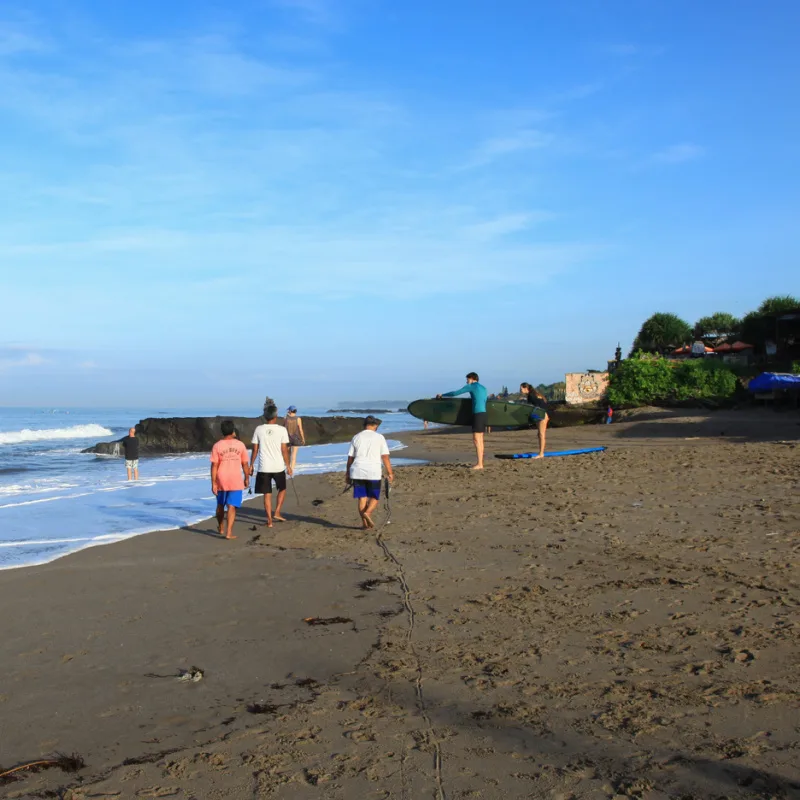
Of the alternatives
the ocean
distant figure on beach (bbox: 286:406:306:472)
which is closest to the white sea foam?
the ocean

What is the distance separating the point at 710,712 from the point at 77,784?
9.68 feet

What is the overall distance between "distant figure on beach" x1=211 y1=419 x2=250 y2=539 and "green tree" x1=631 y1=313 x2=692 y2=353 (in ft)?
212

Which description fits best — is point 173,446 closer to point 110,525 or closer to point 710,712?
point 110,525

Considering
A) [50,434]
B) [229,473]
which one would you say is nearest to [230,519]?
[229,473]

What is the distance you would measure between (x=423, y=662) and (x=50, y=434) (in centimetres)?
4891

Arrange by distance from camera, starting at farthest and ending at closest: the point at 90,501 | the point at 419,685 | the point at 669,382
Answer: the point at 669,382, the point at 90,501, the point at 419,685

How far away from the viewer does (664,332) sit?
7131 cm

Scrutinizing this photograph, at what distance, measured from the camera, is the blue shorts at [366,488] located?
379 inches

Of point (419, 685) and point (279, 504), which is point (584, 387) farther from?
point (419, 685)

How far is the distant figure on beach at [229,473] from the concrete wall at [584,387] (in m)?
32.3

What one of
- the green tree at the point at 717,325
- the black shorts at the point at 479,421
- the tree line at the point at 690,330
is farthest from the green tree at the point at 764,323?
the black shorts at the point at 479,421

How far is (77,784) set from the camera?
10.5ft

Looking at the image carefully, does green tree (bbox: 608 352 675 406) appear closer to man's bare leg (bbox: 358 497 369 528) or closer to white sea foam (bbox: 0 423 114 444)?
man's bare leg (bbox: 358 497 369 528)

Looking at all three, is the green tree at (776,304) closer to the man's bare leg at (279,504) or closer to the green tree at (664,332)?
the green tree at (664,332)
